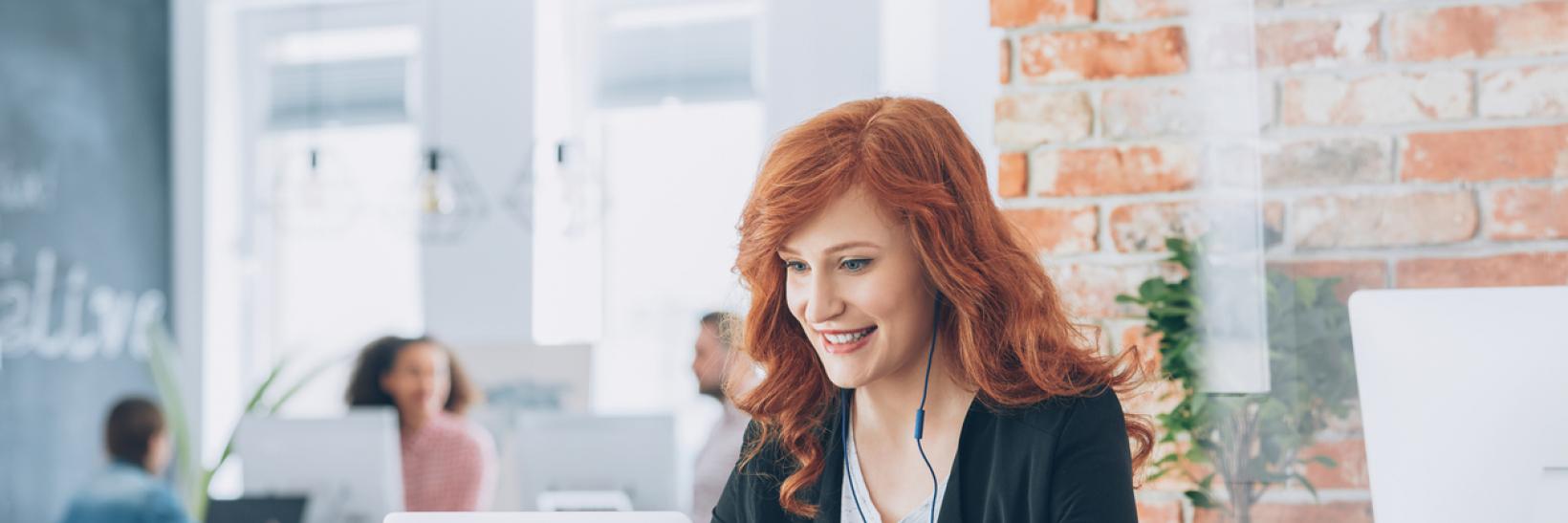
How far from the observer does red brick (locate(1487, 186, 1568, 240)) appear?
1469 millimetres

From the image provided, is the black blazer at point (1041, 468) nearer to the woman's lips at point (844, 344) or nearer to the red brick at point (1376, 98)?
the woman's lips at point (844, 344)

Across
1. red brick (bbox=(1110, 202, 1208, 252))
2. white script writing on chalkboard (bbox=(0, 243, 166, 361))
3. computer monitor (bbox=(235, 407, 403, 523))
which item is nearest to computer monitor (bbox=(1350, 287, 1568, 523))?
red brick (bbox=(1110, 202, 1208, 252))

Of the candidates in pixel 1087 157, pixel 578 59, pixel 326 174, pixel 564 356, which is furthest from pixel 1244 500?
pixel 326 174

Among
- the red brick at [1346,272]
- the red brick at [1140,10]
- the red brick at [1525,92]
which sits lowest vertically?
the red brick at [1346,272]

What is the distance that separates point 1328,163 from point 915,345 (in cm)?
69

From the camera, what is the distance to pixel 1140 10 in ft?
5.65

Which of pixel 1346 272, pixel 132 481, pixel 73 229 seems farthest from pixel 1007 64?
pixel 73 229

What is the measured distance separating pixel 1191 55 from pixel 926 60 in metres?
0.45

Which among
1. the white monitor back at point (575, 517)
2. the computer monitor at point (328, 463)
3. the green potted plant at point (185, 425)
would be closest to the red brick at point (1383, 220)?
the white monitor back at point (575, 517)

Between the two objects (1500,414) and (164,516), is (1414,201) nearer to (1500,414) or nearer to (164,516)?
(1500,414)

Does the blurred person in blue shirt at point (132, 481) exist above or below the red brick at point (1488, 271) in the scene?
below

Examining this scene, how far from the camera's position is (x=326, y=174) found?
4.84m

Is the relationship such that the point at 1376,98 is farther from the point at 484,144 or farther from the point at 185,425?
the point at 484,144

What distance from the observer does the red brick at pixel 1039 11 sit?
1751 millimetres
